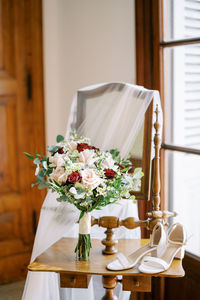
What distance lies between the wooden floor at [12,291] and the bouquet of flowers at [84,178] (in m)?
1.25

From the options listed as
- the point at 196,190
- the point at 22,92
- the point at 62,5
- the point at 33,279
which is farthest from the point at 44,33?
the point at 33,279

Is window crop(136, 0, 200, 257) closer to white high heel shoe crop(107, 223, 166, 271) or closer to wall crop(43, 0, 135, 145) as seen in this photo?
wall crop(43, 0, 135, 145)

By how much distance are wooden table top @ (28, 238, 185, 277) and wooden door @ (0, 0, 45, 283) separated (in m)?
1.10

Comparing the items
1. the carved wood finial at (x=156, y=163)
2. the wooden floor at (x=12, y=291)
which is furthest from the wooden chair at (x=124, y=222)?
the wooden floor at (x=12, y=291)

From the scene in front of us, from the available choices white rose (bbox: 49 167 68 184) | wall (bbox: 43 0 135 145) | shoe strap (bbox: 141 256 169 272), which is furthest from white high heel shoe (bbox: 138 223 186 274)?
wall (bbox: 43 0 135 145)

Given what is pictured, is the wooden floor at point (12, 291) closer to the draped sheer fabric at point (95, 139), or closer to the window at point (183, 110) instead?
the draped sheer fabric at point (95, 139)

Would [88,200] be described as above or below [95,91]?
below

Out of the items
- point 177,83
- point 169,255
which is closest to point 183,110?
point 177,83

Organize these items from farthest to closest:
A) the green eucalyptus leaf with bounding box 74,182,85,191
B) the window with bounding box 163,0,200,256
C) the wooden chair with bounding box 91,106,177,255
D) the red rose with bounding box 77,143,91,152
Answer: the window with bounding box 163,0,200,256, the wooden chair with bounding box 91,106,177,255, the red rose with bounding box 77,143,91,152, the green eucalyptus leaf with bounding box 74,182,85,191

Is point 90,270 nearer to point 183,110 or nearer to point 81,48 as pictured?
point 183,110

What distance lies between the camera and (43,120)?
2996 mm

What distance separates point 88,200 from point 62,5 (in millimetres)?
1749

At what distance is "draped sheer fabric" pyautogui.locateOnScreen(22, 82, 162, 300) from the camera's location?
71.3 inches

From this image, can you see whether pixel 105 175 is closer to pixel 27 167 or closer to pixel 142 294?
pixel 142 294
